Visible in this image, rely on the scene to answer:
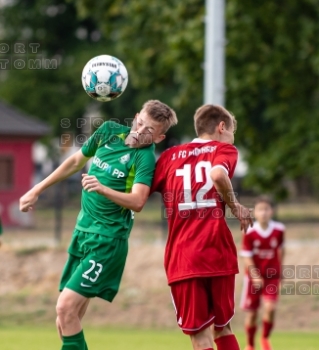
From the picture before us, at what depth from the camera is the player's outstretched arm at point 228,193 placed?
6.00 meters

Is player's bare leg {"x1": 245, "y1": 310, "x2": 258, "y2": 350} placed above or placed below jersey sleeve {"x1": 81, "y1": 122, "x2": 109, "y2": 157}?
below

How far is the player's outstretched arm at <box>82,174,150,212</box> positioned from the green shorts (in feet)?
1.50

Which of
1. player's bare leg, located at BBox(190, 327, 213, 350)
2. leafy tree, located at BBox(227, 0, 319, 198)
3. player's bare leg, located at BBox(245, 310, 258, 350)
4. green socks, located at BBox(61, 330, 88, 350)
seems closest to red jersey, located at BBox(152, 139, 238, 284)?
player's bare leg, located at BBox(190, 327, 213, 350)

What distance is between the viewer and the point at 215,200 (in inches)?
243

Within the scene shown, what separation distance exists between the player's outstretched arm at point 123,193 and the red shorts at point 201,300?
0.63 meters

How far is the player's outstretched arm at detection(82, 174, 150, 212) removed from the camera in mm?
5934

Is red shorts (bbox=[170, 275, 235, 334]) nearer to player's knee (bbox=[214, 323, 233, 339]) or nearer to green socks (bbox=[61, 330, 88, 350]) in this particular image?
player's knee (bbox=[214, 323, 233, 339])

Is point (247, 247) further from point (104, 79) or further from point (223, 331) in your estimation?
point (104, 79)

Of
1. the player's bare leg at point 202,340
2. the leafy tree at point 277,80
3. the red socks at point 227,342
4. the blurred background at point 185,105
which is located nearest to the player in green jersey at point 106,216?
the player's bare leg at point 202,340

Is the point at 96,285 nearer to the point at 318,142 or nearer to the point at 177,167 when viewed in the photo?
the point at 177,167


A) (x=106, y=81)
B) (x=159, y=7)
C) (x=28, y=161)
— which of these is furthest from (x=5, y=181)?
(x=106, y=81)

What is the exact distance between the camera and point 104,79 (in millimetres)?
6691

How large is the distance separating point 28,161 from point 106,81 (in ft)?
87.0

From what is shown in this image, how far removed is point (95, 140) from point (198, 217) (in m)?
1.06
